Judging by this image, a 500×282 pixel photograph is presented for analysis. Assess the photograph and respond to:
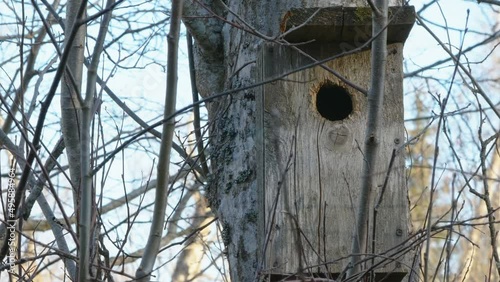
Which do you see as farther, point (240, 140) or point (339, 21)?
point (240, 140)

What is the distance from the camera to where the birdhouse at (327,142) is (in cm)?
316

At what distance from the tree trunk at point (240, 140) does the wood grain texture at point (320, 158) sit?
16 centimetres

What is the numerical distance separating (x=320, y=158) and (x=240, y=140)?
40 centimetres

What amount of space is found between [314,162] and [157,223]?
1040mm

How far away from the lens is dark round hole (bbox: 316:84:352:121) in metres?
3.46

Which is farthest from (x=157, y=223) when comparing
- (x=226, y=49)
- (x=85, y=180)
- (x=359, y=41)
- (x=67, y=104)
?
(x=226, y=49)

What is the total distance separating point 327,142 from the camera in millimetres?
3328

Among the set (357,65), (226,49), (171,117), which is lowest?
(171,117)

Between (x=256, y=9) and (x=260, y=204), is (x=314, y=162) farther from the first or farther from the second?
(x=256, y=9)

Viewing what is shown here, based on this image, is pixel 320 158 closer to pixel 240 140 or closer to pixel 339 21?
pixel 240 140

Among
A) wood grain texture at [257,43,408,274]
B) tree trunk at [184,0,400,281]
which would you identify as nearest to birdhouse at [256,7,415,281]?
wood grain texture at [257,43,408,274]

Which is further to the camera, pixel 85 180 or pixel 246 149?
pixel 246 149

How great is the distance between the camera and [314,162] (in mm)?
3270

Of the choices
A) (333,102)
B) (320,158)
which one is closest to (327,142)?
(320,158)
